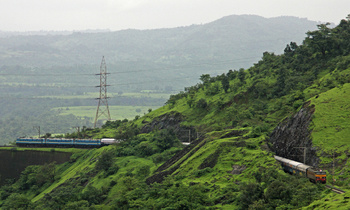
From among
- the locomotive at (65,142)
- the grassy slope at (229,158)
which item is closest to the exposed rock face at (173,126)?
the locomotive at (65,142)

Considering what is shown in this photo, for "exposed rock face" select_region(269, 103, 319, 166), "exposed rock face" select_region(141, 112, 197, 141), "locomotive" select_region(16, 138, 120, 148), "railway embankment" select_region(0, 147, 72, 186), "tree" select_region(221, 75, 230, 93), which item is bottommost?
"railway embankment" select_region(0, 147, 72, 186)

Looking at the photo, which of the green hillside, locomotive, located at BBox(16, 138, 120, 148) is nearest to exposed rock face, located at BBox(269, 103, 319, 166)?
the green hillside

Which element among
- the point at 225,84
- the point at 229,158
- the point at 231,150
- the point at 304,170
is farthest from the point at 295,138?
the point at 225,84

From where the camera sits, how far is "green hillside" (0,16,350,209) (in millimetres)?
53938

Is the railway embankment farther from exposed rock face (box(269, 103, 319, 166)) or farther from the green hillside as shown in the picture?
exposed rock face (box(269, 103, 319, 166))

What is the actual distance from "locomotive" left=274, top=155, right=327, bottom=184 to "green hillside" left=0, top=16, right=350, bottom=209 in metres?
1.64

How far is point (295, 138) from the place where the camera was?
66.8 metres

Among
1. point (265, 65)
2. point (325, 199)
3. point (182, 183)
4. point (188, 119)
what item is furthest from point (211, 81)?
point (325, 199)

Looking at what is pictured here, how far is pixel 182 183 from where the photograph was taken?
60375mm

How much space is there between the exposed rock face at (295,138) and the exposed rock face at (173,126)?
1325 inches

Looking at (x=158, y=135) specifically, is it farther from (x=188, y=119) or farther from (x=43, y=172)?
(x=43, y=172)

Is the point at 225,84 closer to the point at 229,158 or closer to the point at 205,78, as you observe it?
the point at 205,78

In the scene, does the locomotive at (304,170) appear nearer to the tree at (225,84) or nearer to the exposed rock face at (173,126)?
the exposed rock face at (173,126)

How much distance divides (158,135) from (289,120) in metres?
37.8
